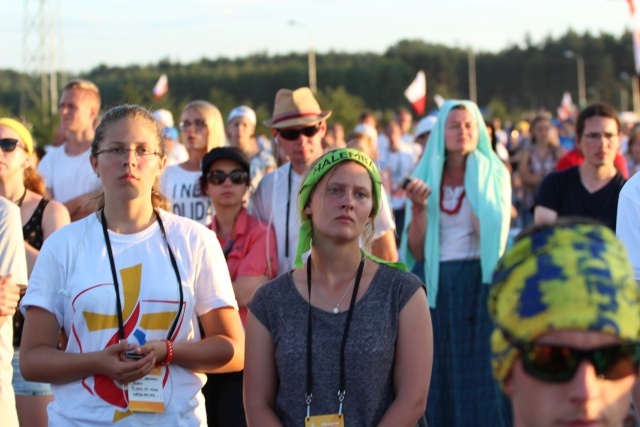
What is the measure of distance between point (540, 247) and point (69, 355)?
2117 millimetres

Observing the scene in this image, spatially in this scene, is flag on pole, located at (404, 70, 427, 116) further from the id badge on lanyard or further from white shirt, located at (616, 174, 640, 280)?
the id badge on lanyard

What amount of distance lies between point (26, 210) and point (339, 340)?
2.38m

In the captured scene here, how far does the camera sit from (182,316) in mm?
3652

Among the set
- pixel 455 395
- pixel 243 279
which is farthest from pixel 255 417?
pixel 455 395

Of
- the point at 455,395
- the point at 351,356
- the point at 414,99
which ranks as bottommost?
the point at 455,395

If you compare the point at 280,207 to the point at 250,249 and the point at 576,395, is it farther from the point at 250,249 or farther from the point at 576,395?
the point at 576,395

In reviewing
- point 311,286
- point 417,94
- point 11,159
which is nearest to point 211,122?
point 11,159

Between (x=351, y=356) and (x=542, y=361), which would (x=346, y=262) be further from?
(x=542, y=361)

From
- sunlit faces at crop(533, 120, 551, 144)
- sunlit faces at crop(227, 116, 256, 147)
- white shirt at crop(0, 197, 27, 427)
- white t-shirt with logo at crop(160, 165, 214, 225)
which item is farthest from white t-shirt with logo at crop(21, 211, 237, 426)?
sunlit faces at crop(533, 120, 551, 144)

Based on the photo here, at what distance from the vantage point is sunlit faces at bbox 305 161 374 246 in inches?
149

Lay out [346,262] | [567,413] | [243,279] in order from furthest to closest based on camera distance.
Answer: [243,279], [346,262], [567,413]

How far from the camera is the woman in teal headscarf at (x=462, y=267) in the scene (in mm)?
6355

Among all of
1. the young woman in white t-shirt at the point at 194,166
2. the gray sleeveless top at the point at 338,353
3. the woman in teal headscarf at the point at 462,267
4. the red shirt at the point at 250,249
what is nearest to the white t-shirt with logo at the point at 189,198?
the young woman in white t-shirt at the point at 194,166

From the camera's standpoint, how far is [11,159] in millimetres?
5262
